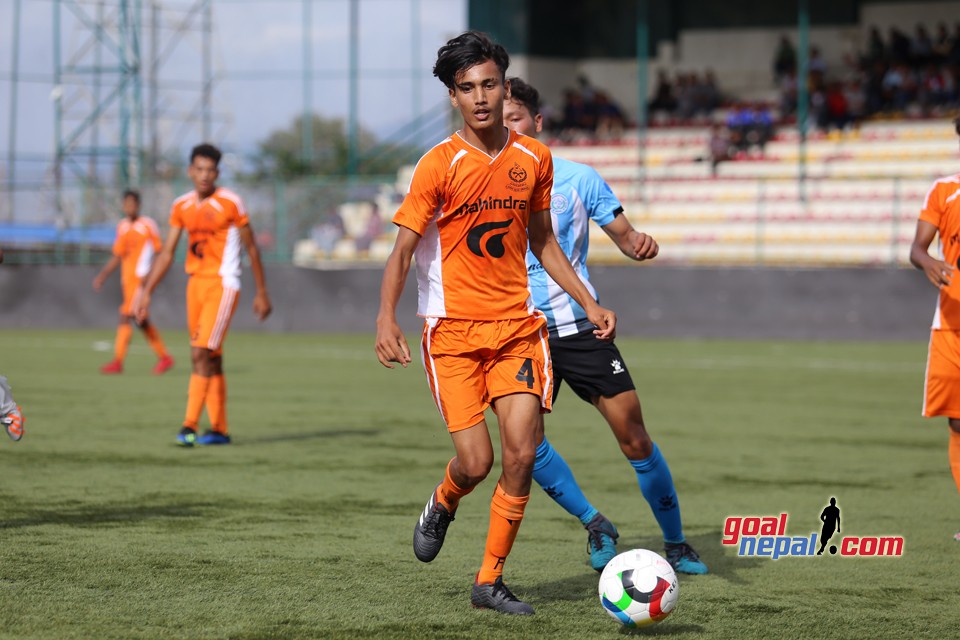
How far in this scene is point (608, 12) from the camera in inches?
1494

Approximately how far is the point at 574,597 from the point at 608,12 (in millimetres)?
33444

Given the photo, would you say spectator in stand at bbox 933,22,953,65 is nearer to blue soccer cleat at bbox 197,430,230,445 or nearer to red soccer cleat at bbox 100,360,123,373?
red soccer cleat at bbox 100,360,123,373

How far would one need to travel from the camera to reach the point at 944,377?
7.34 meters

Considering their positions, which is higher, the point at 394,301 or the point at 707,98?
the point at 707,98

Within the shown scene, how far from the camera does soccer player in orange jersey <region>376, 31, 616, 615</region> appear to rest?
18.0 feet

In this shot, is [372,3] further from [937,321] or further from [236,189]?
[937,321]

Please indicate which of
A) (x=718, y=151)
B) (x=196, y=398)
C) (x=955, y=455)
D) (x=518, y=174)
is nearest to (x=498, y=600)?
(x=518, y=174)

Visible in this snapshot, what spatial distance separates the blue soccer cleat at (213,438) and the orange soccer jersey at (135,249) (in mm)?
8637

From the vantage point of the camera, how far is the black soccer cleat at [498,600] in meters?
5.48

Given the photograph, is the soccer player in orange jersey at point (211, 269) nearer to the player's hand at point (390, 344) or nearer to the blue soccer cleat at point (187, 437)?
→ the blue soccer cleat at point (187, 437)

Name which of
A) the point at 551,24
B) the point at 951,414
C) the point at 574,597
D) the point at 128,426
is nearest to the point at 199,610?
the point at 574,597

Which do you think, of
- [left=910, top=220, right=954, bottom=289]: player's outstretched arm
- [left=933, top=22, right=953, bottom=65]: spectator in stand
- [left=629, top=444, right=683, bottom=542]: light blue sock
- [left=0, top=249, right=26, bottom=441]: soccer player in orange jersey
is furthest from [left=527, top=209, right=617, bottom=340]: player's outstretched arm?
[left=933, top=22, right=953, bottom=65]: spectator in stand

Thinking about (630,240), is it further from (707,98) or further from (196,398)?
(707,98)

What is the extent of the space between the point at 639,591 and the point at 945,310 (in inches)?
118
